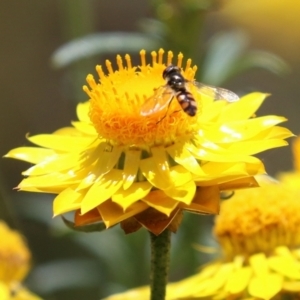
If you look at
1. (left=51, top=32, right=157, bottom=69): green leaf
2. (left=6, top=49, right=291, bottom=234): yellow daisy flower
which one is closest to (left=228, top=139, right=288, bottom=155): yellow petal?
(left=6, top=49, right=291, bottom=234): yellow daisy flower

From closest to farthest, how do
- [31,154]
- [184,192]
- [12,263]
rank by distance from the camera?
[184,192] < [31,154] < [12,263]

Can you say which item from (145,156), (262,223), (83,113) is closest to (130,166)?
(145,156)

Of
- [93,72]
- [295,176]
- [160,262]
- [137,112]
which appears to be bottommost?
[93,72]

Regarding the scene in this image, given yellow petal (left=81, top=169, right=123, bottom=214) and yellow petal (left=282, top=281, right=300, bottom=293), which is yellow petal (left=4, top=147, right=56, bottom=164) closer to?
yellow petal (left=81, top=169, right=123, bottom=214)

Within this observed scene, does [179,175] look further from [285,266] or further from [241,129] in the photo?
[285,266]

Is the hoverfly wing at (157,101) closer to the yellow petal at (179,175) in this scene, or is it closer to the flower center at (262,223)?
the yellow petal at (179,175)

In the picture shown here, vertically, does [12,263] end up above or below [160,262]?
below

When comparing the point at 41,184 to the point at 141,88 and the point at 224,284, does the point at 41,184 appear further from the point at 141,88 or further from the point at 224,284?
the point at 224,284
